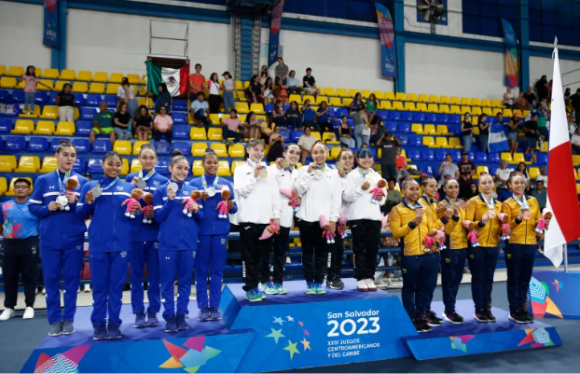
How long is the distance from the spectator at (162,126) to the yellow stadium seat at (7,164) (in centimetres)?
296

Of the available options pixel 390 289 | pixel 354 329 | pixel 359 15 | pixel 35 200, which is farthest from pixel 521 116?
pixel 35 200

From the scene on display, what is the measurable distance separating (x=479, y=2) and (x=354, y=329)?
1805 centimetres

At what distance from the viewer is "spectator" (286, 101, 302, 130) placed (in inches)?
466

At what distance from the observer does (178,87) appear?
1261 centimetres

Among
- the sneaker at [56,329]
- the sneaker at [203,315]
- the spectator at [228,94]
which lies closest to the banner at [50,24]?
the spectator at [228,94]

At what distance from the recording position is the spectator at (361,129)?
1184cm

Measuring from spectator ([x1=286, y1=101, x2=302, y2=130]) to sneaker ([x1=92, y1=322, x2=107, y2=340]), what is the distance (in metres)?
8.64

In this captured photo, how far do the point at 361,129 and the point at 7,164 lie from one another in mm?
8322

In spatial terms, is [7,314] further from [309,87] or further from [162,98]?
[309,87]

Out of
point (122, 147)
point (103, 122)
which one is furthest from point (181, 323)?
point (103, 122)

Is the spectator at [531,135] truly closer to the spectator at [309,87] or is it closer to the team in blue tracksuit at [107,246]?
the spectator at [309,87]

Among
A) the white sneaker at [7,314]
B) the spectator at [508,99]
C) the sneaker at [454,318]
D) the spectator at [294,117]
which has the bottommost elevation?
the white sneaker at [7,314]

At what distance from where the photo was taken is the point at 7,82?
1166cm

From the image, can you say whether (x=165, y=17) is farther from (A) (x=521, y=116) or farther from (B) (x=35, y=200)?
(A) (x=521, y=116)
